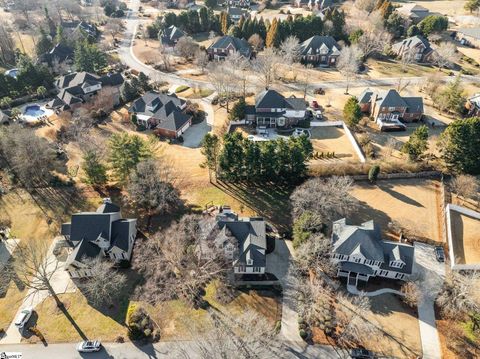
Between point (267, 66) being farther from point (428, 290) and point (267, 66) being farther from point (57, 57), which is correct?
point (57, 57)

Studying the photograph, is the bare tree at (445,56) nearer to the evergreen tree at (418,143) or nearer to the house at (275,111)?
the evergreen tree at (418,143)

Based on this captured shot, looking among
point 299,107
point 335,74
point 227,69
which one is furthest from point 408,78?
point 227,69

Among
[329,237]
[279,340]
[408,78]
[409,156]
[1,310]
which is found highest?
[408,78]

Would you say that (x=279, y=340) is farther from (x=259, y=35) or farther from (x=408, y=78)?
(x=259, y=35)

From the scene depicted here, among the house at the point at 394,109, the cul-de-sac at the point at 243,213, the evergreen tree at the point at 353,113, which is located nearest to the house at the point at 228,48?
the cul-de-sac at the point at 243,213

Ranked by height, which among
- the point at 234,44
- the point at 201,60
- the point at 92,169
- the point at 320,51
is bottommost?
the point at 92,169

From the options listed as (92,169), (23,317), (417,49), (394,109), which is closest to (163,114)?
(92,169)
